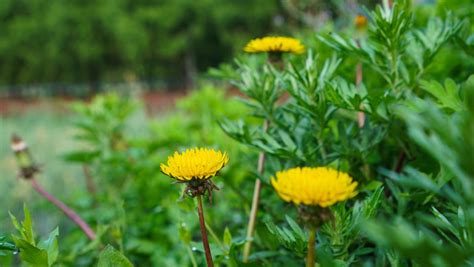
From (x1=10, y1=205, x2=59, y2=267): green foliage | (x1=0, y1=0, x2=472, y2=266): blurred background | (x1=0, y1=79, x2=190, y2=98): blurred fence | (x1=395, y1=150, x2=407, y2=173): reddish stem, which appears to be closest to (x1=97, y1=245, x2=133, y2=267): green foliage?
(x1=10, y1=205, x2=59, y2=267): green foliage

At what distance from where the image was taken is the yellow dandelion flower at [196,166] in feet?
1.68

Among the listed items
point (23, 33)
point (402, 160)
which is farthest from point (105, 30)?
point (402, 160)

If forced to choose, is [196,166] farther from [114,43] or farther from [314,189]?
[114,43]

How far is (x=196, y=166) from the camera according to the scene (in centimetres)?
51

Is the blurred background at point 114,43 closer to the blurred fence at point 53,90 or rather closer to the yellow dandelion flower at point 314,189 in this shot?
the blurred fence at point 53,90

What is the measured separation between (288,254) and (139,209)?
83cm

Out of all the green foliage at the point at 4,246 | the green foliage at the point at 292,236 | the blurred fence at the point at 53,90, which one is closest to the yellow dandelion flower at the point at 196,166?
the green foliage at the point at 292,236

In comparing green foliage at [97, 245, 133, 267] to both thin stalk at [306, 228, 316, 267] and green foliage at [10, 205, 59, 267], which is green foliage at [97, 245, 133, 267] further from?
thin stalk at [306, 228, 316, 267]

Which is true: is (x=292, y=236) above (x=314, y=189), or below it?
below

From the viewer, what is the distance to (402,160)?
0.79 meters

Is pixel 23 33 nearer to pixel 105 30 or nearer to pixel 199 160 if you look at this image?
pixel 105 30

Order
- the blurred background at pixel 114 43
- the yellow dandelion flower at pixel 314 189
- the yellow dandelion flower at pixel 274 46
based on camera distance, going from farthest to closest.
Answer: the blurred background at pixel 114 43
the yellow dandelion flower at pixel 274 46
the yellow dandelion flower at pixel 314 189

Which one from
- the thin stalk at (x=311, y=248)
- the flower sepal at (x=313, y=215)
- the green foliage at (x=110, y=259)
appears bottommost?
the green foliage at (x=110, y=259)

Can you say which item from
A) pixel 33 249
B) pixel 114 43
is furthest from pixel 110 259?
pixel 114 43
